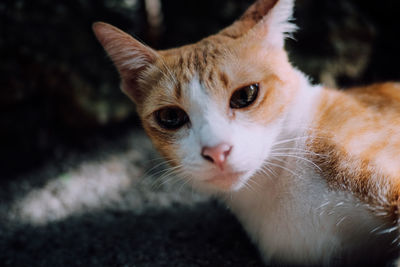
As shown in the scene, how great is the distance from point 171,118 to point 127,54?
1.60ft

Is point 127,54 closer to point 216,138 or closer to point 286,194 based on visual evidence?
point 216,138

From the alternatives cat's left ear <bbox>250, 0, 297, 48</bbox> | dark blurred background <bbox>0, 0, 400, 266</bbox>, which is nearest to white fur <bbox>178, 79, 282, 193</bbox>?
cat's left ear <bbox>250, 0, 297, 48</bbox>

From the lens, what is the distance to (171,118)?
5.33ft

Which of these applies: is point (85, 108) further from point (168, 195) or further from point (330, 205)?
point (330, 205)

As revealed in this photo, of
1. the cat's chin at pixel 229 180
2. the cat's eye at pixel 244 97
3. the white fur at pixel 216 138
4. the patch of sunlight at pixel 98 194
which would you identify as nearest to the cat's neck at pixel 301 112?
the white fur at pixel 216 138

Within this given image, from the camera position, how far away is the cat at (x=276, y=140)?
135 centimetres

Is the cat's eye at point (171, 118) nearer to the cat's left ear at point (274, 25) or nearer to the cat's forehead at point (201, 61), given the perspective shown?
the cat's forehead at point (201, 61)

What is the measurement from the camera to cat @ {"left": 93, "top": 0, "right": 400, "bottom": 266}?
135 centimetres

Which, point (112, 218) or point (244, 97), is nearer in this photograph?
point (244, 97)

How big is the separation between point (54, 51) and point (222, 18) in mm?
1560

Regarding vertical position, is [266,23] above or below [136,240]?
above

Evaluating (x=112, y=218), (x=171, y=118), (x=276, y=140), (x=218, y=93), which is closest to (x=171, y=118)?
(x=171, y=118)

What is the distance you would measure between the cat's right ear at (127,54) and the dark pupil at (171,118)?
1.13ft

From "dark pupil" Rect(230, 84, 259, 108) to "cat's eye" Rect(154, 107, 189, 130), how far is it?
24 centimetres
